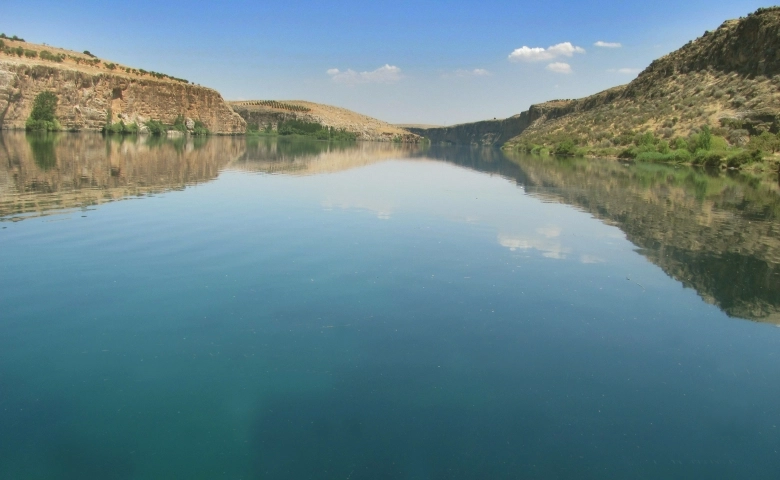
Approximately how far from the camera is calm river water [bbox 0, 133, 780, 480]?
4.55 meters

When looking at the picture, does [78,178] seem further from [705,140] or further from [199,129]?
[199,129]

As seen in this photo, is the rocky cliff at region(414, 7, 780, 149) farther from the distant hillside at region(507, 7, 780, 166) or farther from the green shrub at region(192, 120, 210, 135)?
the green shrub at region(192, 120, 210, 135)

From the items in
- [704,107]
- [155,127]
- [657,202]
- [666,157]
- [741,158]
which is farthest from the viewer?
[155,127]

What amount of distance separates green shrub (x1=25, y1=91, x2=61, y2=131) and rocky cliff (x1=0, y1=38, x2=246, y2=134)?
1.26m

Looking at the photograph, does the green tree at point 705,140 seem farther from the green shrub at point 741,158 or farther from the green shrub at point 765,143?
the green shrub at point 741,158

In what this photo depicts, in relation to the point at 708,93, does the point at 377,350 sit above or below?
below

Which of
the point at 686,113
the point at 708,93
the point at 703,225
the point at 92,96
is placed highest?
the point at 708,93

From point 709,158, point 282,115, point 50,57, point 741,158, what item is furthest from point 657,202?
point 282,115

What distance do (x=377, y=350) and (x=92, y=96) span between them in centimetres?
8861

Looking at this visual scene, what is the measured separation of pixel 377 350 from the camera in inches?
259

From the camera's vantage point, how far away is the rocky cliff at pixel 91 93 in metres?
68.0

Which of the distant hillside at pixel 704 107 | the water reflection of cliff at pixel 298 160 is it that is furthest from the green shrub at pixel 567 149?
the water reflection of cliff at pixel 298 160

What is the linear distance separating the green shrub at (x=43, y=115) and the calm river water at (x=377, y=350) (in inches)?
2558

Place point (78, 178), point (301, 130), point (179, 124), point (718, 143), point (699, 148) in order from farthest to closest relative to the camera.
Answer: point (301, 130), point (179, 124), point (699, 148), point (718, 143), point (78, 178)
